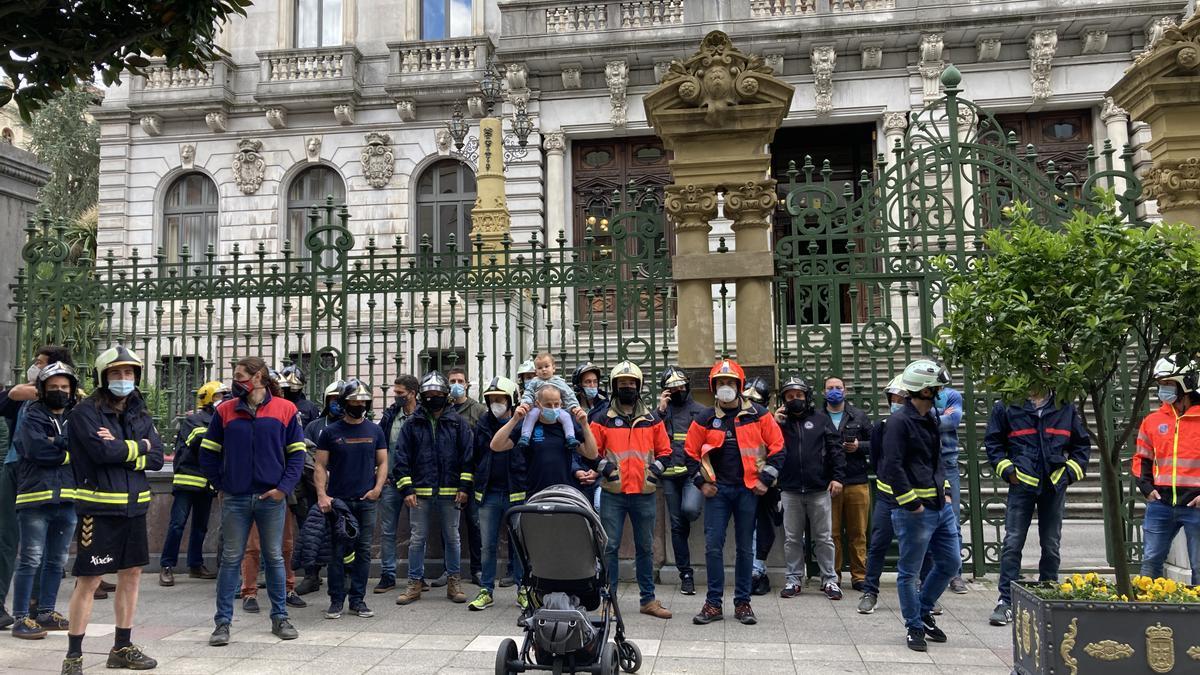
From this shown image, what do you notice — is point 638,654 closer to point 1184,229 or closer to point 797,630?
point 797,630

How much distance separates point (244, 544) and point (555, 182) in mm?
16281

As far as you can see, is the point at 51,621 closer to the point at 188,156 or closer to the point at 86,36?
the point at 86,36

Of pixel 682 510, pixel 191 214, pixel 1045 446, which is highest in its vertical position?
pixel 191 214

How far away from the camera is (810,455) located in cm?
812

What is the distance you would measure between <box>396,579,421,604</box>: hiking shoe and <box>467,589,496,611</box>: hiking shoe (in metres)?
0.57

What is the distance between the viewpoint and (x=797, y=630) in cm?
693

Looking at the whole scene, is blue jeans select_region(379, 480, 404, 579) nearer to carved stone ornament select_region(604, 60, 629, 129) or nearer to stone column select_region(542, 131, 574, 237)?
stone column select_region(542, 131, 574, 237)

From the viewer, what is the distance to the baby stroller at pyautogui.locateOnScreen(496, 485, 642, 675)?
16.5ft

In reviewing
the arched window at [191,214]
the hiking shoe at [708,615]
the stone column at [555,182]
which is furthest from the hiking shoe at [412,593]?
the arched window at [191,214]

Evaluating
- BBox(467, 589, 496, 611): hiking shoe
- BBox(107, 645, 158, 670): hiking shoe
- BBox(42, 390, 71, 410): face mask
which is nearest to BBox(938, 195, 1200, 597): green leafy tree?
BBox(467, 589, 496, 611): hiking shoe

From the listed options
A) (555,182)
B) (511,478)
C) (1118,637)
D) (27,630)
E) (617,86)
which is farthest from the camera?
(555,182)

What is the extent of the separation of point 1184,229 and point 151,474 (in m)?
9.37

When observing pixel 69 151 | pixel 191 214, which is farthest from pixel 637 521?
pixel 69 151

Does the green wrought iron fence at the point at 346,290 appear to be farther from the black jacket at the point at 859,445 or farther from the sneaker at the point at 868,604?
the sneaker at the point at 868,604
